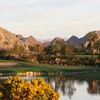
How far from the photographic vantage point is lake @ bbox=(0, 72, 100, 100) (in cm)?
6029

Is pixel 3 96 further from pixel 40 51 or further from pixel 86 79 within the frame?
pixel 40 51

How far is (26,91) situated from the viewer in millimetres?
34812

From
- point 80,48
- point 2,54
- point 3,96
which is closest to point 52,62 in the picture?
point 2,54

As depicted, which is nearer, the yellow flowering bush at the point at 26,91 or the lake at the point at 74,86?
the yellow flowering bush at the point at 26,91

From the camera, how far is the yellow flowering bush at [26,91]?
34719 millimetres

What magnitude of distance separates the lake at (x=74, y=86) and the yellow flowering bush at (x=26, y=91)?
73.6 ft

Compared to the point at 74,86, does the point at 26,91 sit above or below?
above

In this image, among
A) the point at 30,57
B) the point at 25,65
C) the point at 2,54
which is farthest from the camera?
the point at 2,54

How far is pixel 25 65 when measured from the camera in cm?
10962

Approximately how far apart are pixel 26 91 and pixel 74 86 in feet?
128

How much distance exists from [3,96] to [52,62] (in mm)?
86554

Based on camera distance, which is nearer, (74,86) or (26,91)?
(26,91)

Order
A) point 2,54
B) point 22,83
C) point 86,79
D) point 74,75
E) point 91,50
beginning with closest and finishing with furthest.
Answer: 1. point 22,83
2. point 86,79
3. point 74,75
4. point 2,54
5. point 91,50

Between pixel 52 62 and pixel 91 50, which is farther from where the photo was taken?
pixel 91 50
